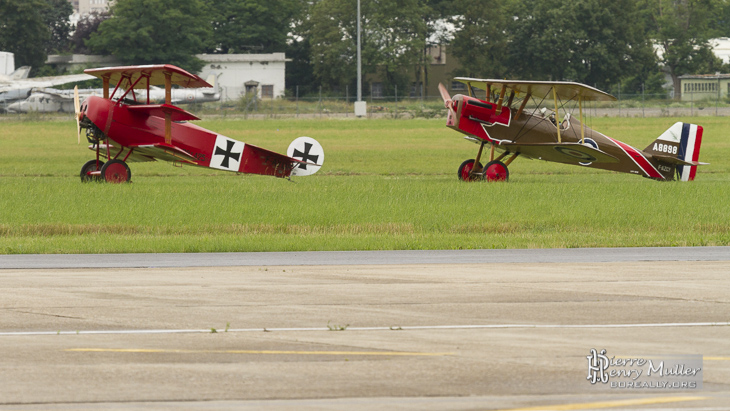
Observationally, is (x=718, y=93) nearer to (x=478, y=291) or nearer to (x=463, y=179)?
(x=463, y=179)

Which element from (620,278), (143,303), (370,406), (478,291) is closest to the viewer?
(370,406)

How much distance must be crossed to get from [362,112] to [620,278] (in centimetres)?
6112

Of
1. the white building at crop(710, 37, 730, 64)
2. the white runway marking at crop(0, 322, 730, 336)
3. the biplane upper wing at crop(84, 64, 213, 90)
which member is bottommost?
the white runway marking at crop(0, 322, 730, 336)

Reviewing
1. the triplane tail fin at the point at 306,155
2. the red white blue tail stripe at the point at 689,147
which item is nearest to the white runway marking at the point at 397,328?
the triplane tail fin at the point at 306,155

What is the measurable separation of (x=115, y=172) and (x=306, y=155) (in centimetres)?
548

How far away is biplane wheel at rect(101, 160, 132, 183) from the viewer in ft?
81.9

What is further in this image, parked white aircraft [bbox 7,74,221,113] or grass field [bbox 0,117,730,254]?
parked white aircraft [bbox 7,74,221,113]

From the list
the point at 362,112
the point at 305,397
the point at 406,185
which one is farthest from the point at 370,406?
the point at 362,112

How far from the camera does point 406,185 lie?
966 inches

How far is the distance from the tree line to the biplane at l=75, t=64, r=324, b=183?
209 feet

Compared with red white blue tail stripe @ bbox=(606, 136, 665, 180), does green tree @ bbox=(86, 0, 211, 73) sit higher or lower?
higher

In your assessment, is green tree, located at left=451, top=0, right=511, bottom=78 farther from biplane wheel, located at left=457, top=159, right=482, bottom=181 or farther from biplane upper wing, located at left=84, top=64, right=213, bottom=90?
biplane upper wing, located at left=84, top=64, right=213, bottom=90

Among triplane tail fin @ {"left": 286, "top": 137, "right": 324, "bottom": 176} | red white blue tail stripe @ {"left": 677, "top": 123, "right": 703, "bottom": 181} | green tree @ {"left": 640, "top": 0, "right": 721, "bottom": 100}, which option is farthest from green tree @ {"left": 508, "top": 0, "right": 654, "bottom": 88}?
triplane tail fin @ {"left": 286, "top": 137, "right": 324, "bottom": 176}

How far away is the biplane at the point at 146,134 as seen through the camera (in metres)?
24.6
